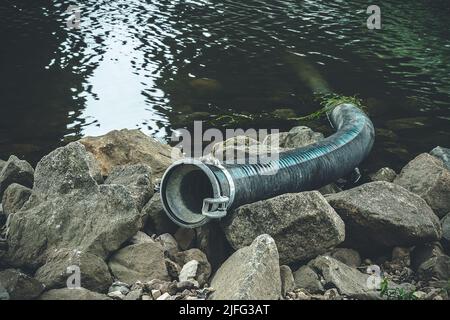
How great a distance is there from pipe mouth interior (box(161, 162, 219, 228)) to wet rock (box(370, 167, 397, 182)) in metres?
4.05

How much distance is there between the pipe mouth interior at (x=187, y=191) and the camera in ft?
26.1

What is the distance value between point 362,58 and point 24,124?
1152cm

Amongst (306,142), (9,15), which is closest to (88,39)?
(9,15)

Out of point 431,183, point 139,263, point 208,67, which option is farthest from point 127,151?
point 208,67

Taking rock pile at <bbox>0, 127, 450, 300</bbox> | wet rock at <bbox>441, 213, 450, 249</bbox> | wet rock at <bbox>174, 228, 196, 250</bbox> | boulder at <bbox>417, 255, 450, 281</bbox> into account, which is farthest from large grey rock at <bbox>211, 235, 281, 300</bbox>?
wet rock at <bbox>441, 213, 450, 249</bbox>

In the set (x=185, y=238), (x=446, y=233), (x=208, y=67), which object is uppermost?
(x=185, y=238)

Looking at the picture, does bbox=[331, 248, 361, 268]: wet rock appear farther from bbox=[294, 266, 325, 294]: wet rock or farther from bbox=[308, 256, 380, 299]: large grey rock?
bbox=[294, 266, 325, 294]: wet rock

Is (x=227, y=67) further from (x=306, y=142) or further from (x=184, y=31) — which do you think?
(x=306, y=142)

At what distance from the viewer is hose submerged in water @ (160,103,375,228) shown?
791cm

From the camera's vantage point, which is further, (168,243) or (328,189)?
(328,189)

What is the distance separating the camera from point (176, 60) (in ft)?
62.3

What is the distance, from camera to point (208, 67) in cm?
1842

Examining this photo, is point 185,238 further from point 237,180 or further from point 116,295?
point 116,295

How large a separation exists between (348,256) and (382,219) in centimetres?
70
